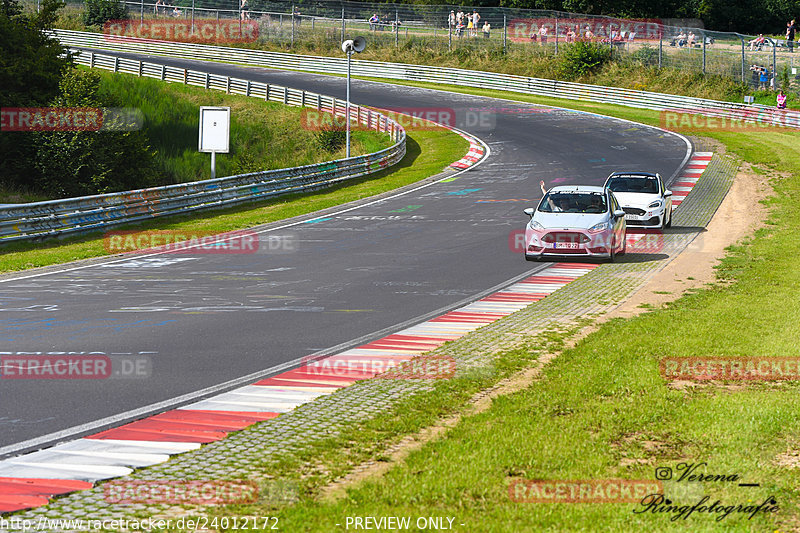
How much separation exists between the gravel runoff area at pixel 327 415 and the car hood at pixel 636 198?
623 cm

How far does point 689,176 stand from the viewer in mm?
36344

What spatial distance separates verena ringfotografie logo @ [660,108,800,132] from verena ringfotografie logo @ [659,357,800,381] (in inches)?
1637

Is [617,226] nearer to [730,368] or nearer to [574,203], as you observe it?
[574,203]

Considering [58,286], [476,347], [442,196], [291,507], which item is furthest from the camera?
[442,196]

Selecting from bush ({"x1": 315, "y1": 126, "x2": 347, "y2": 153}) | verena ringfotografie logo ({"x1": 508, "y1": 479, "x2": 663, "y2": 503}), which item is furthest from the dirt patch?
bush ({"x1": 315, "y1": 126, "x2": 347, "y2": 153})

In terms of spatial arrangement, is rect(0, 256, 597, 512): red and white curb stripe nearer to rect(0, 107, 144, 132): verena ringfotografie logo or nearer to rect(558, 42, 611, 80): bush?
rect(0, 107, 144, 132): verena ringfotografie logo

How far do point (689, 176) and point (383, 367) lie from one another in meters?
28.2

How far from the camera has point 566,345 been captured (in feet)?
40.6

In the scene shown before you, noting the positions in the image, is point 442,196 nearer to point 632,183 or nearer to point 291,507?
point 632,183

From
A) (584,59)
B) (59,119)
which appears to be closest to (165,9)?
(584,59)

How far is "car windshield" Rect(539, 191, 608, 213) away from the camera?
21375 millimetres

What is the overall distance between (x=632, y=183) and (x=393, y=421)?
62.6 ft

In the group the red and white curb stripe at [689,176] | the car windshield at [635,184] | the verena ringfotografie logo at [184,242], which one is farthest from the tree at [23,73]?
the red and white curb stripe at [689,176]

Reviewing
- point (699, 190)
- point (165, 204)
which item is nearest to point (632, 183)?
point (699, 190)
